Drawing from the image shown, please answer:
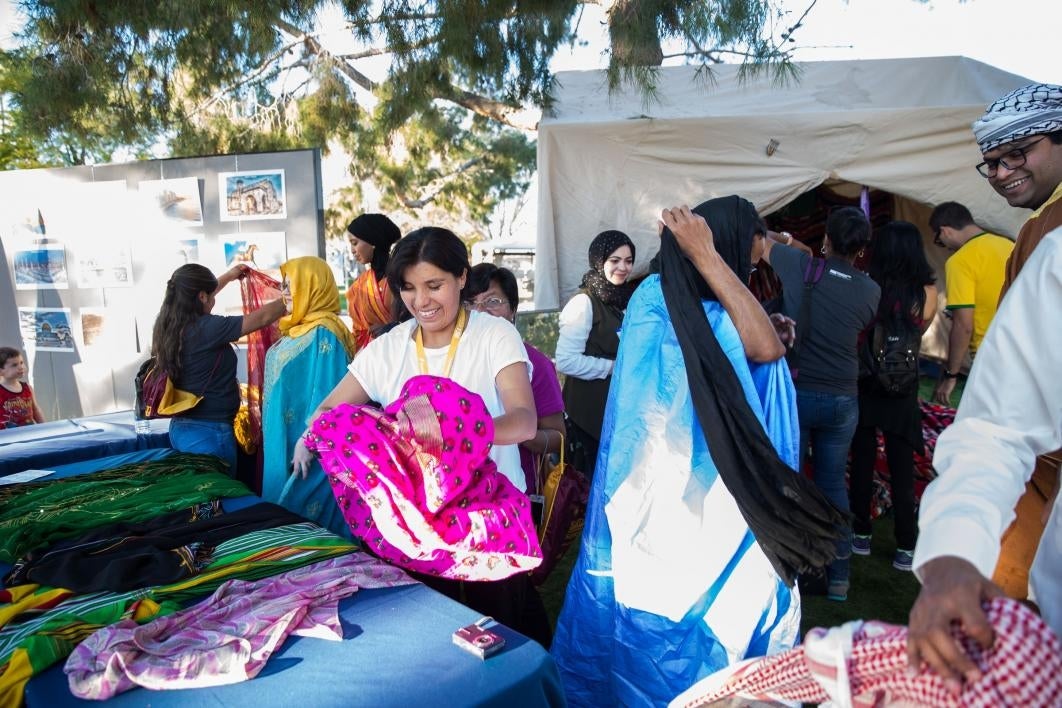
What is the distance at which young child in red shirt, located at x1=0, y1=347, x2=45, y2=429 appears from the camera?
13.9 ft

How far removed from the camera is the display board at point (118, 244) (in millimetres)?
4570

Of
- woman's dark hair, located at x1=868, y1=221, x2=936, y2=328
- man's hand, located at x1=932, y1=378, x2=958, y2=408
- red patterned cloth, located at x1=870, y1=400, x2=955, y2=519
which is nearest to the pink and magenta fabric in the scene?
woman's dark hair, located at x1=868, y1=221, x2=936, y2=328

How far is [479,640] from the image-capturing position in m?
1.38

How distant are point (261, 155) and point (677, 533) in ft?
12.8

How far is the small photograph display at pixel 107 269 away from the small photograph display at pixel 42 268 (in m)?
0.22

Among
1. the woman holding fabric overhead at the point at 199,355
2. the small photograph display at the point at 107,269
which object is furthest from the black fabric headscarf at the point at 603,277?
the small photograph display at the point at 107,269

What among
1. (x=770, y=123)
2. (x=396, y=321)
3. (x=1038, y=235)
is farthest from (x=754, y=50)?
(x=1038, y=235)

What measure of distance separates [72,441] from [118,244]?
2.43m

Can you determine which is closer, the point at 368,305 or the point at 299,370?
the point at 299,370

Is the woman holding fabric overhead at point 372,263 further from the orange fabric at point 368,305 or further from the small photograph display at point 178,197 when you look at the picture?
the small photograph display at point 178,197

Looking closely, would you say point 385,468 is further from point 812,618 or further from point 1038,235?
point 812,618

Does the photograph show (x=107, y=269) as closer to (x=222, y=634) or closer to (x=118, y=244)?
(x=118, y=244)

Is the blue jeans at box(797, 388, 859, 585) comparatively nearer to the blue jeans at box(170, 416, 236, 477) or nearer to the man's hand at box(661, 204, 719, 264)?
the man's hand at box(661, 204, 719, 264)

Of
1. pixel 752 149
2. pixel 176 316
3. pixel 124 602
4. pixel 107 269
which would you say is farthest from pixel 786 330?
pixel 107 269
